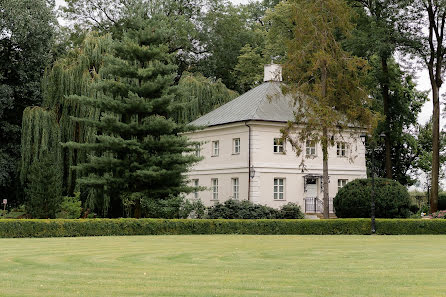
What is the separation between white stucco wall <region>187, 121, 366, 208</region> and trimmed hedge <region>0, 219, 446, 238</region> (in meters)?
7.25

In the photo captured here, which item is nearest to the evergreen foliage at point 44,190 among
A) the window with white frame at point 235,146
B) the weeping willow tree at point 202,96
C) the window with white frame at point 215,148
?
the window with white frame at point 235,146

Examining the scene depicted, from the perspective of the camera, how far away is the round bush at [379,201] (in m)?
34.1

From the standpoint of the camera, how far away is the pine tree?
105 ft

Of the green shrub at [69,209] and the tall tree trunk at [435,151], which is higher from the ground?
the tall tree trunk at [435,151]

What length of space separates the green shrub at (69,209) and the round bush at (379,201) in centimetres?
1390

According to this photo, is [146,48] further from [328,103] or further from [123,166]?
[328,103]

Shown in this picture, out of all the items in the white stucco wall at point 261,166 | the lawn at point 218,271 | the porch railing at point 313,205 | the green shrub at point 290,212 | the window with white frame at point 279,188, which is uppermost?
the white stucco wall at point 261,166

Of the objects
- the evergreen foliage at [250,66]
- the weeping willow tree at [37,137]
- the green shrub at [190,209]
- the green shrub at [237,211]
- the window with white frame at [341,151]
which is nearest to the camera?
the green shrub at [190,209]

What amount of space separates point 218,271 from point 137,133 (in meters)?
20.5

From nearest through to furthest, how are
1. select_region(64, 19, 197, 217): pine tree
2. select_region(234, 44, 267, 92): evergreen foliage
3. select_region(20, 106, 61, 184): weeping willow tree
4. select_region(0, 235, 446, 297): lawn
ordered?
select_region(0, 235, 446, 297): lawn → select_region(64, 19, 197, 217): pine tree → select_region(20, 106, 61, 184): weeping willow tree → select_region(234, 44, 267, 92): evergreen foliage

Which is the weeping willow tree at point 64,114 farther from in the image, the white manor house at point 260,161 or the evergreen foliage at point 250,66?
the evergreen foliage at point 250,66

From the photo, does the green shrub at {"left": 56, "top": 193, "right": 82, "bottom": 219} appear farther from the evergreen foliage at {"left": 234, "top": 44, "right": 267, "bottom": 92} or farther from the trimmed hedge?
the evergreen foliage at {"left": 234, "top": 44, "right": 267, "bottom": 92}

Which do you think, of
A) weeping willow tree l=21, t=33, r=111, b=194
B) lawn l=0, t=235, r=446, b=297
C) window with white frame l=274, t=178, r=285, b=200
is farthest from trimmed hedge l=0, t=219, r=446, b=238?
window with white frame l=274, t=178, r=285, b=200

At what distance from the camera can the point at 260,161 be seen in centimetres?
3947
